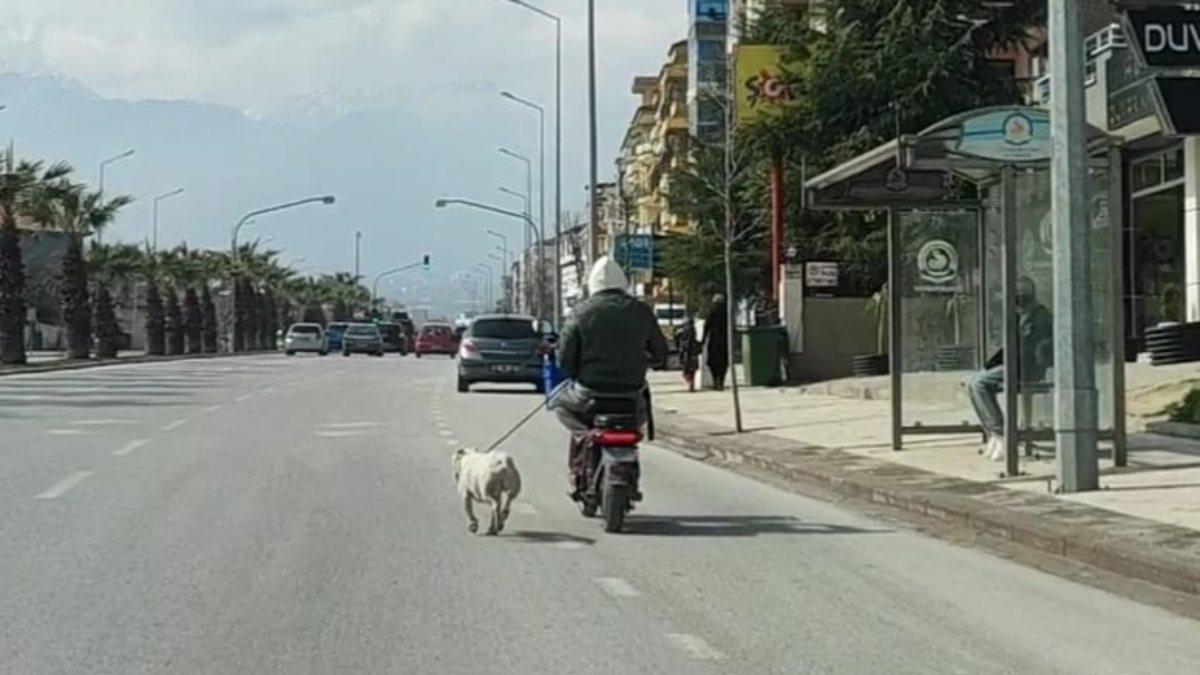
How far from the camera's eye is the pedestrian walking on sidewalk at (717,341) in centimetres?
3403

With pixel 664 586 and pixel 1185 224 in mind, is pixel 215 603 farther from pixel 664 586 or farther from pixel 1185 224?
pixel 1185 224

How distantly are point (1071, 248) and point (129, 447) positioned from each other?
11.4m

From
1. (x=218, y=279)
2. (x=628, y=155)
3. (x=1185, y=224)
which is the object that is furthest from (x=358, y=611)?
(x=628, y=155)

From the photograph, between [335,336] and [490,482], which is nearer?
[490,482]

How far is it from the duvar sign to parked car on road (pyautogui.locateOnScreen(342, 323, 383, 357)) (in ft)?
216

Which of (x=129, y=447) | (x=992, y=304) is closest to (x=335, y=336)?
(x=129, y=447)

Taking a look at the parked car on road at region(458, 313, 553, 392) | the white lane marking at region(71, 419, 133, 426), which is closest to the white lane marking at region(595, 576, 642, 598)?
the white lane marking at region(71, 419, 133, 426)

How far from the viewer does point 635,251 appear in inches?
1848

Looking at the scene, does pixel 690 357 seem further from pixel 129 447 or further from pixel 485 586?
pixel 485 586

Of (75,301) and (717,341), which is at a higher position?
(75,301)

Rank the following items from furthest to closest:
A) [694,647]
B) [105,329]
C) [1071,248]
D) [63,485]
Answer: [105,329]
[63,485]
[1071,248]
[694,647]

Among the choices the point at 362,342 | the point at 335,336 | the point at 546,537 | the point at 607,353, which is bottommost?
the point at 546,537

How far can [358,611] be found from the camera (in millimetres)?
10227

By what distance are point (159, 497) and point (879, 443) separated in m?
8.92
